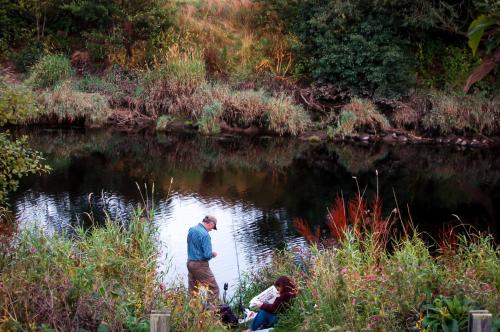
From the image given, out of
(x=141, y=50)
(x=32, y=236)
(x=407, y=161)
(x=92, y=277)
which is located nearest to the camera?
(x=92, y=277)

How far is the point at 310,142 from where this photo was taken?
22.8 meters

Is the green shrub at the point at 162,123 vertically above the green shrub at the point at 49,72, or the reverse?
the green shrub at the point at 49,72

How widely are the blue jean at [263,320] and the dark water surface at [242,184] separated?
2928 millimetres

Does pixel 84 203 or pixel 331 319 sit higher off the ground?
Answer: pixel 331 319

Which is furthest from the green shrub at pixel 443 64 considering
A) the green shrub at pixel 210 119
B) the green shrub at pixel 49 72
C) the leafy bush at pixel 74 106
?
the green shrub at pixel 49 72

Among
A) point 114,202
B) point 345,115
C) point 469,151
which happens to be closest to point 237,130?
point 345,115

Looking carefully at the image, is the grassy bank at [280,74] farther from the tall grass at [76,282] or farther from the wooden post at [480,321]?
the wooden post at [480,321]

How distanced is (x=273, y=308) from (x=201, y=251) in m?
1.77

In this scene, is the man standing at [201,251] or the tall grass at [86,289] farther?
the man standing at [201,251]

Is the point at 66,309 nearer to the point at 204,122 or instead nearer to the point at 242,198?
the point at 242,198

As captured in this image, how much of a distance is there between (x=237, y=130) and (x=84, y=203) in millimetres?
9837

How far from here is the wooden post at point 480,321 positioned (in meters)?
4.88

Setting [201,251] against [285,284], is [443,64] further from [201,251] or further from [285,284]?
[285,284]

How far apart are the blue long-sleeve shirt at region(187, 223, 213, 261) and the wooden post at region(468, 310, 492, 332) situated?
4.77 meters
